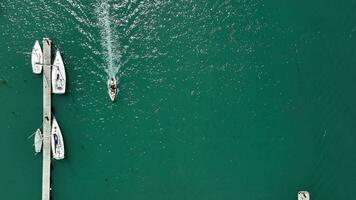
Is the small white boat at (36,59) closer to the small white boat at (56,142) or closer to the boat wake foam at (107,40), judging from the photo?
the small white boat at (56,142)

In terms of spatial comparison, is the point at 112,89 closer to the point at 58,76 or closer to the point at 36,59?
the point at 58,76

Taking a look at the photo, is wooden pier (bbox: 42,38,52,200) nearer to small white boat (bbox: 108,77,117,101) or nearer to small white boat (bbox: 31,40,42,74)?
small white boat (bbox: 31,40,42,74)

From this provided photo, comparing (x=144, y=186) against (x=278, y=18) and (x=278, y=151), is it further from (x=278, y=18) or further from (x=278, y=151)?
(x=278, y=18)

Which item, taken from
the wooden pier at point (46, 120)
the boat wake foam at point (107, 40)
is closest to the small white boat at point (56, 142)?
the wooden pier at point (46, 120)

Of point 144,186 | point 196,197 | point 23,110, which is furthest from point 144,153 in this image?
point 23,110

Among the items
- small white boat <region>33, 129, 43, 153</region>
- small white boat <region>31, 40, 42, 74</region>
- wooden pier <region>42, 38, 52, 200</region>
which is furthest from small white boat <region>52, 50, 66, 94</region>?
small white boat <region>33, 129, 43, 153</region>

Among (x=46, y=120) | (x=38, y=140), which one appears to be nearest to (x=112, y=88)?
(x=46, y=120)
